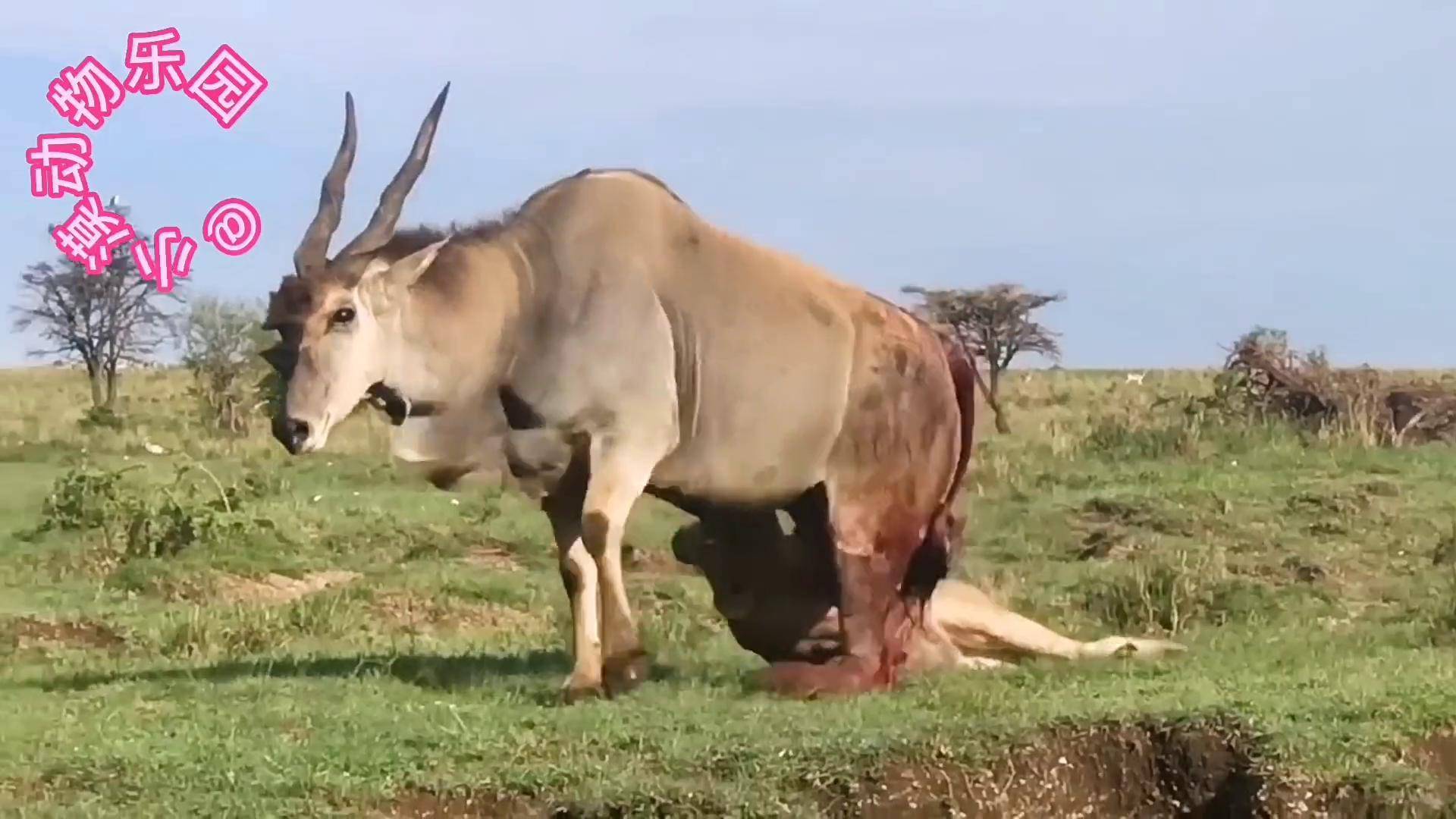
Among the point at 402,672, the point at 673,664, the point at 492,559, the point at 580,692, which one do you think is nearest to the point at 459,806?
the point at 580,692

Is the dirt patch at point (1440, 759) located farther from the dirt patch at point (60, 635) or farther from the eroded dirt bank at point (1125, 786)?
the dirt patch at point (60, 635)

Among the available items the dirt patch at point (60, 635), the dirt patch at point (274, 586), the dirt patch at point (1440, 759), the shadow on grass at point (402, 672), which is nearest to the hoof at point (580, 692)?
the shadow on grass at point (402, 672)

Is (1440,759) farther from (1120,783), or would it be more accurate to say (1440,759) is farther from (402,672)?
(402,672)

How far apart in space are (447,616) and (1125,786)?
5.56 m

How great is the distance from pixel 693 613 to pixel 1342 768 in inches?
209

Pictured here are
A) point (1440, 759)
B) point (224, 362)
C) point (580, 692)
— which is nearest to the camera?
point (1440, 759)

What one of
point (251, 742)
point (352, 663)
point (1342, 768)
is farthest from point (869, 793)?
point (352, 663)

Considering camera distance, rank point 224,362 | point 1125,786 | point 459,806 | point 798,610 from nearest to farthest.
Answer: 1. point 459,806
2. point 1125,786
3. point 798,610
4. point 224,362

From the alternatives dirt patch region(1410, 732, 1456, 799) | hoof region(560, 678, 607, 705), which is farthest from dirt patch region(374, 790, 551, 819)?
dirt patch region(1410, 732, 1456, 799)

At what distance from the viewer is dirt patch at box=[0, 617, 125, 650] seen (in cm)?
943

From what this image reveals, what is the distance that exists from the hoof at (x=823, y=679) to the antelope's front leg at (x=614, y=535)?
548 mm

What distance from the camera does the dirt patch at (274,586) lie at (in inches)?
458

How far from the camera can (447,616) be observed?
1086 centimetres

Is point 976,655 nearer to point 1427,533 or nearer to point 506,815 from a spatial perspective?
point 506,815
